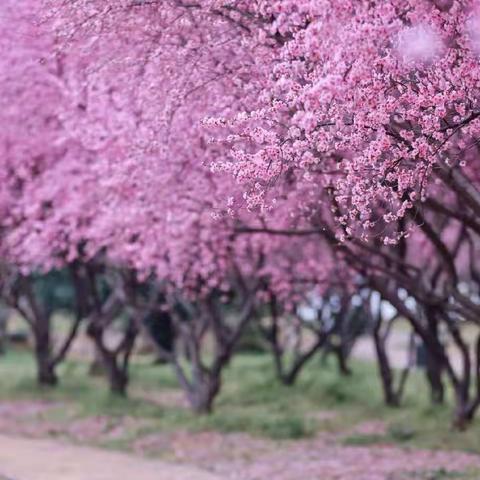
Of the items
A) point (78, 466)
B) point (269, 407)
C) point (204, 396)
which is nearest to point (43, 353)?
point (269, 407)

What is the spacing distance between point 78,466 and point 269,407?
26.2ft

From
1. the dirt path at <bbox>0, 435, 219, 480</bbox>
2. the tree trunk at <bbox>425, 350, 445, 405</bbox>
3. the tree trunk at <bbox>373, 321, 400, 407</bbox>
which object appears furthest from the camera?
the tree trunk at <bbox>373, 321, 400, 407</bbox>

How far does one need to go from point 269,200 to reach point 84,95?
4353mm

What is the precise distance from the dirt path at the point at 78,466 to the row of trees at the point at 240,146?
2.98m

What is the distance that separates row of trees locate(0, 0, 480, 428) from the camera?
8336mm

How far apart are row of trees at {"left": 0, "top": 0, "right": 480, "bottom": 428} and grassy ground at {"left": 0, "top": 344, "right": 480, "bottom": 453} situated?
892 mm

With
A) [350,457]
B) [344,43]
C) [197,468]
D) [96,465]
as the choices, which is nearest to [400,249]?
[350,457]

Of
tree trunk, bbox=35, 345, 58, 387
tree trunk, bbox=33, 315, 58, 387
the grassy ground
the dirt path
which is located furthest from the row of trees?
tree trunk, bbox=35, 345, 58, 387

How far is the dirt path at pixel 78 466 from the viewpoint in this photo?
1243 cm

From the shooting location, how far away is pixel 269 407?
2073 centimetres

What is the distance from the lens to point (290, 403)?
69.7 ft

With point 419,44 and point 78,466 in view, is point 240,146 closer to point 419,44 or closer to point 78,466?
point 419,44

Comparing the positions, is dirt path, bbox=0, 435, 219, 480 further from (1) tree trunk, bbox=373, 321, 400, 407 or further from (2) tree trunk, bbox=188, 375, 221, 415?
(1) tree trunk, bbox=373, 321, 400, 407

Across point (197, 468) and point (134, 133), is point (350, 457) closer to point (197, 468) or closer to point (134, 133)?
point (197, 468)
